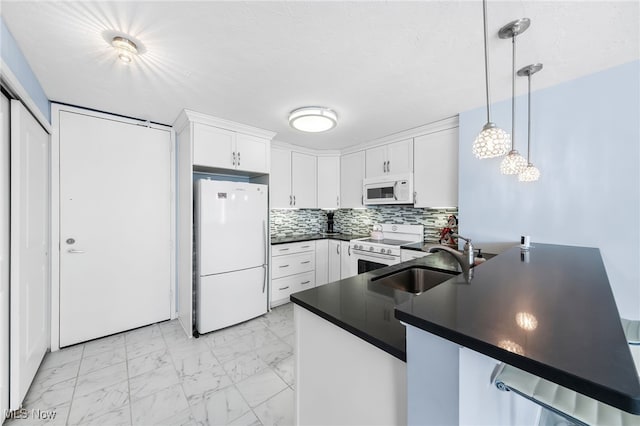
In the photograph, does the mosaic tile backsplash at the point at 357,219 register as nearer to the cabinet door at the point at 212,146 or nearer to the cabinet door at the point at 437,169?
the cabinet door at the point at 437,169

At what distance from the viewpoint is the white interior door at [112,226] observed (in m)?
2.41

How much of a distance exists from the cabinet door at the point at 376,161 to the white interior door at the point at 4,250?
3.37 metres

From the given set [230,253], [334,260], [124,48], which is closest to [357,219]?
[334,260]

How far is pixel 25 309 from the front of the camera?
178 cm

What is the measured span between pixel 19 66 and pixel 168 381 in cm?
235

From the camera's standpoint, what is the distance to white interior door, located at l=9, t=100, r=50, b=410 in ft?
5.23

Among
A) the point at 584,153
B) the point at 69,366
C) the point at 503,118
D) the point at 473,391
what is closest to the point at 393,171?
the point at 503,118

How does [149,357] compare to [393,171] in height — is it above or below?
below

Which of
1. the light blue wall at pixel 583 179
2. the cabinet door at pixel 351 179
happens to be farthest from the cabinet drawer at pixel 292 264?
the light blue wall at pixel 583 179

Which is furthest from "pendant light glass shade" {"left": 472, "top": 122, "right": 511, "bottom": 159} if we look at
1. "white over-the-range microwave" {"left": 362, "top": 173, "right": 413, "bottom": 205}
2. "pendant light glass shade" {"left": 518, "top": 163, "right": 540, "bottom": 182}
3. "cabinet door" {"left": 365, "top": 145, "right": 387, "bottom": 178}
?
"cabinet door" {"left": 365, "top": 145, "right": 387, "bottom": 178}

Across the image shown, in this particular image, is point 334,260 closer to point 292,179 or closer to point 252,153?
point 292,179

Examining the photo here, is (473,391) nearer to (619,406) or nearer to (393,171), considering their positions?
(619,406)

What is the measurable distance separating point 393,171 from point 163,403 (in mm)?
3199

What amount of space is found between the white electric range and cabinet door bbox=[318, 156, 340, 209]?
0.86 metres
